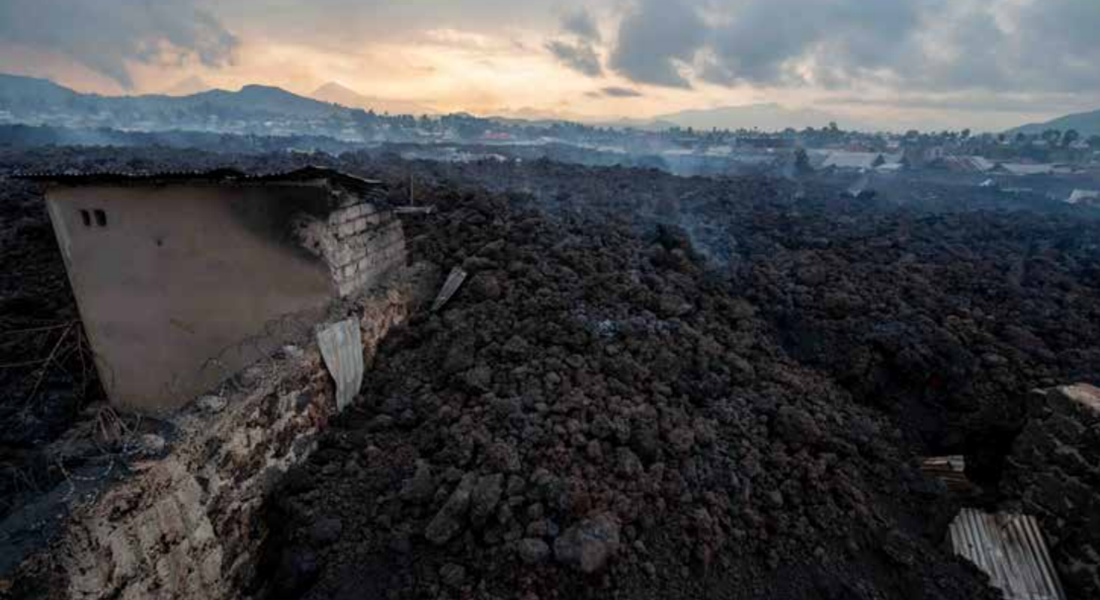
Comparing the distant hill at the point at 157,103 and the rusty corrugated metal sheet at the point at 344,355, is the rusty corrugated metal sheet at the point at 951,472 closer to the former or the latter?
the rusty corrugated metal sheet at the point at 344,355

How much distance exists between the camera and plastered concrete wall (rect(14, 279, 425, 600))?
9.32 ft

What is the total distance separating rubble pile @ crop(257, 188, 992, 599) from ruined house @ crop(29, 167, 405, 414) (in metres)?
1.22

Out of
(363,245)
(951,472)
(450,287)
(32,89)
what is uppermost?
(32,89)

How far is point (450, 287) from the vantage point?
6.67 m

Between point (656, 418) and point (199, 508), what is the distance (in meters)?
3.69

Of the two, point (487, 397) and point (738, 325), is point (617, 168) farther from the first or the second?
point (487, 397)

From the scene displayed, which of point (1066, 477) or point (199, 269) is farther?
point (199, 269)

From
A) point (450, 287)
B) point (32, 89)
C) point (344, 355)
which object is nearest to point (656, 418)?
point (344, 355)

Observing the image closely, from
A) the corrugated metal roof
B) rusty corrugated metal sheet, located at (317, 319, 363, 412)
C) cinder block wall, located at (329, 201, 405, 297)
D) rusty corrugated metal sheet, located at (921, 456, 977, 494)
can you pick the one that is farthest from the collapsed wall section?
rusty corrugated metal sheet, located at (921, 456, 977, 494)

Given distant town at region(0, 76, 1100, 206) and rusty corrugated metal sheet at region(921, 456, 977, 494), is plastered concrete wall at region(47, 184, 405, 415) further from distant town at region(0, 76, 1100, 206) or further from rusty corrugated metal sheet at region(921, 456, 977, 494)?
distant town at region(0, 76, 1100, 206)

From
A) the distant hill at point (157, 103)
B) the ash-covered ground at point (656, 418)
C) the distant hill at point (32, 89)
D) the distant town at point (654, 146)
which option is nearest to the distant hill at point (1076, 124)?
the distant town at point (654, 146)

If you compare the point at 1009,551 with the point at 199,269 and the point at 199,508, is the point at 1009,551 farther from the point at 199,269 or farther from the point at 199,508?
the point at 199,269

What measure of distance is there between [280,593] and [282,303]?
9.19 feet

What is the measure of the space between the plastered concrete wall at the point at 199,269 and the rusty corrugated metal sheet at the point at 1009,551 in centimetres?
668
